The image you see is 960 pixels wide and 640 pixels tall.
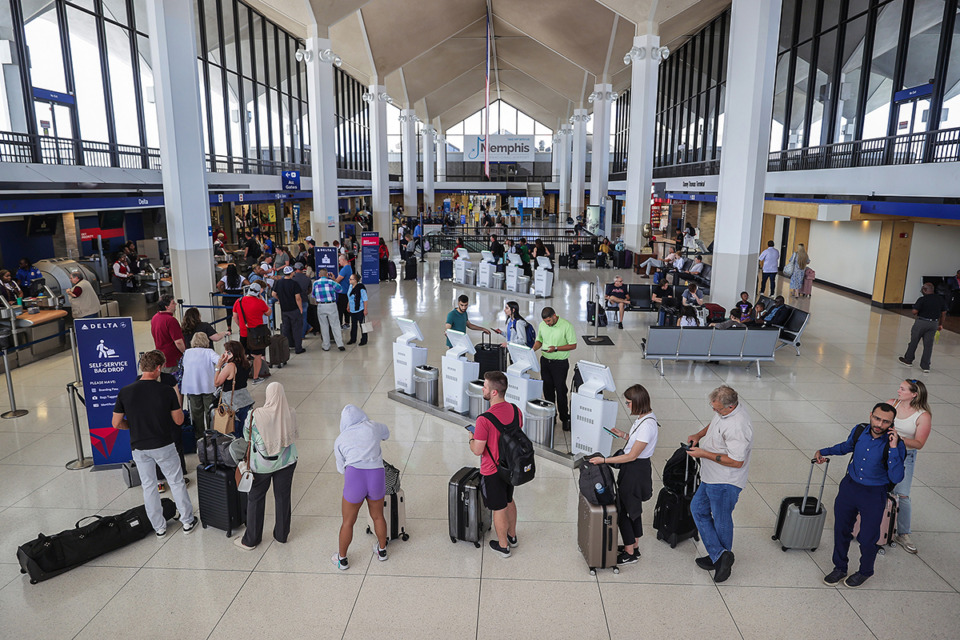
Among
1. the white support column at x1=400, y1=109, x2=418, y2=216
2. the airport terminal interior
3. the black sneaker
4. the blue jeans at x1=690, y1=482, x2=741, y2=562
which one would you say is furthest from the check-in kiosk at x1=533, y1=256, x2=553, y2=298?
the white support column at x1=400, y1=109, x2=418, y2=216

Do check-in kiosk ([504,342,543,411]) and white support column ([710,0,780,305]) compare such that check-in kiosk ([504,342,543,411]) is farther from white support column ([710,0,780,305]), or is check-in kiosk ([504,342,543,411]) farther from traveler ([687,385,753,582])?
white support column ([710,0,780,305])

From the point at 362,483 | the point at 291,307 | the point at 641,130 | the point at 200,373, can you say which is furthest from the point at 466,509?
the point at 641,130

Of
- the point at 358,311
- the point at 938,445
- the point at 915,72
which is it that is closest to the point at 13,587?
the point at 358,311

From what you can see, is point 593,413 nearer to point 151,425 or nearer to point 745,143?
point 151,425

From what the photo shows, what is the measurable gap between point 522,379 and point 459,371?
1.01 meters

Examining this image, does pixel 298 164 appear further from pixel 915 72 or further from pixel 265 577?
pixel 265 577

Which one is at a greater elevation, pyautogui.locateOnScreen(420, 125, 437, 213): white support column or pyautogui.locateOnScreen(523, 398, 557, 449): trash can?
pyautogui.locateOnScreen(420, 125, 437, 213): white support column

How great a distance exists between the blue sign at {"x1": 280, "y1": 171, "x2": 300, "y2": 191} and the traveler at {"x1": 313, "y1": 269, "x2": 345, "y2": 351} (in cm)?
1678

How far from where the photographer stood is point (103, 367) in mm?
5949

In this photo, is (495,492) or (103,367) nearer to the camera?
(495,492)

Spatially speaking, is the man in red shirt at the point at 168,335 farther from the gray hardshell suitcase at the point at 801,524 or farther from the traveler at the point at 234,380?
the gray hardshell suitcase at the point at 801,524

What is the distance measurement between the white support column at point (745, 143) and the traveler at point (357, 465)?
10.8m

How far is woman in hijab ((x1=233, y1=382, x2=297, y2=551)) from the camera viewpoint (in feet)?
14.8

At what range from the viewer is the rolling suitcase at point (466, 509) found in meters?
4.93
